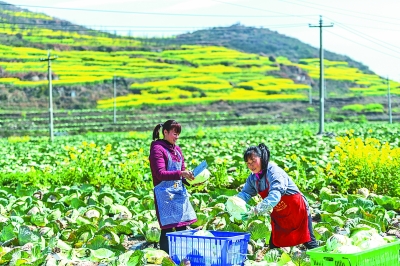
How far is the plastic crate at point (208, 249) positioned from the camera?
16.9ft

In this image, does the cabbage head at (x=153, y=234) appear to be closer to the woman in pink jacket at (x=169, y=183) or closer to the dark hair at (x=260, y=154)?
the woman in pink jacket at (x=169, y=183)

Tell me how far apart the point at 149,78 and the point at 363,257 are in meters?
67.0

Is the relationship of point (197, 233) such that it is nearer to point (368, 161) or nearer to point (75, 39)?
point (368, 161)

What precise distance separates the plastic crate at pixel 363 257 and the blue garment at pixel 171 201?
1966mm

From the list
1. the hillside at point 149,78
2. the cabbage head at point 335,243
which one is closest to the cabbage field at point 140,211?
the cabbage head at point 335,243

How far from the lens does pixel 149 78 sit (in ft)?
232

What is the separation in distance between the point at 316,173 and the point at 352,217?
4.09 metres

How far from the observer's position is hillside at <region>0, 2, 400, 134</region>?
63188 mm

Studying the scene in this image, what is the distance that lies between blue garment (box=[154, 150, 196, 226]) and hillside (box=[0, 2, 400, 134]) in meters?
45.2

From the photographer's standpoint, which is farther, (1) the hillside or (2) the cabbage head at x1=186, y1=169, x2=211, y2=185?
(1) the hillside

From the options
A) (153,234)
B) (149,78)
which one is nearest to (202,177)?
(153,234)

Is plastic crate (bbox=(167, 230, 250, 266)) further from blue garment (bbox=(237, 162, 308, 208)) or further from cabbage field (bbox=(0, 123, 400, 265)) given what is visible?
blue garment (bbox=(237, 162, 308, 208))

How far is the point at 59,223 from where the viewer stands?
27.9 ft

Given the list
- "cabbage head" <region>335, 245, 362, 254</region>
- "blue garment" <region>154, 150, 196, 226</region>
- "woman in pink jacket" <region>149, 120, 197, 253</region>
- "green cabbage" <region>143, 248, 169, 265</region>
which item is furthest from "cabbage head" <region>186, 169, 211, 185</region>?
"cabbage head" <region>335, 245, 362, 254</region>
